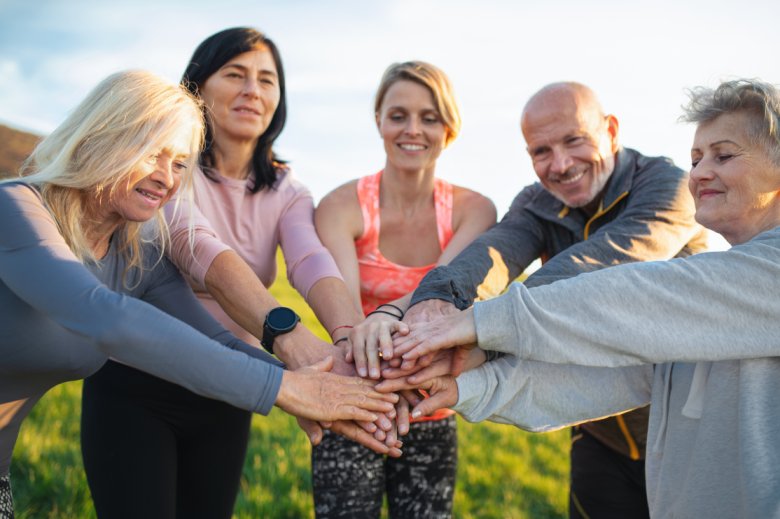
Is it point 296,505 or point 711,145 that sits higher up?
point 711,145

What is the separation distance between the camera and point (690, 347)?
2.06 metres

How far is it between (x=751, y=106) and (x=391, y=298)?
1.77 metres

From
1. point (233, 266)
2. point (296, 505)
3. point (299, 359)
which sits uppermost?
point (233, 266)

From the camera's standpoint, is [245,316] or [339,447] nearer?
[245,316]

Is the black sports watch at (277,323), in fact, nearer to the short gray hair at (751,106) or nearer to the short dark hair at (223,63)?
the short dark hair at (223,63)

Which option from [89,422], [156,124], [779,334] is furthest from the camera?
[89,422]

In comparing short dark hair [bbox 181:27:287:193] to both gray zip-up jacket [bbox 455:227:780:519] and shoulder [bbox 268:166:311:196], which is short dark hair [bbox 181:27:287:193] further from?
gray zip-up jacket [bbox 455:227:780:519]

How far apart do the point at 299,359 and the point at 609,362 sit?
49.2 inches

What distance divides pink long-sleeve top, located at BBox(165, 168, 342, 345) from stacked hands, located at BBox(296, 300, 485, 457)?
0.44 meters

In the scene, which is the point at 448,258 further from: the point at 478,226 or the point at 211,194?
the point at 211,194

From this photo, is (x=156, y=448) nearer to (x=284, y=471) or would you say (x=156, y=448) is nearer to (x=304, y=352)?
(x=304, y=352)

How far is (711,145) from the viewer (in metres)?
2.28

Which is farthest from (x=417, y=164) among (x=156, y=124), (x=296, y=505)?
(x=296, y=505)

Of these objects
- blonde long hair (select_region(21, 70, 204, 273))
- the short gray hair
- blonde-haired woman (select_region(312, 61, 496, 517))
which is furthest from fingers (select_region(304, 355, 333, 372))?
the short gray hair
